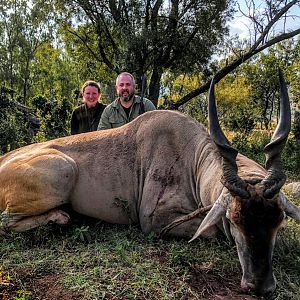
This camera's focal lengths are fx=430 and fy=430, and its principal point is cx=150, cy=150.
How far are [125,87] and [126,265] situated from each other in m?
4.01

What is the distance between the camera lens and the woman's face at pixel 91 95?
7934 mm

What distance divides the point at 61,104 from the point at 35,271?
8695mm

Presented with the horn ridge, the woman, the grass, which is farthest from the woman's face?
the horn ridge

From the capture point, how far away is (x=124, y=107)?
7320 millimetres

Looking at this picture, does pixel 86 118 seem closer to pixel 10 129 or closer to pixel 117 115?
pixel 117 115

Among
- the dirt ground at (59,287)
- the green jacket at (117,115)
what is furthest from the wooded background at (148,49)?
the dirt ground at (59,287)

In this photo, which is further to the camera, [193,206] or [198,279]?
[193,206]

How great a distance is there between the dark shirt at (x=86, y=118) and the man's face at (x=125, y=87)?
3.26ft

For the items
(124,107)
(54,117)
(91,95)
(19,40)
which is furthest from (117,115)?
(19,40)

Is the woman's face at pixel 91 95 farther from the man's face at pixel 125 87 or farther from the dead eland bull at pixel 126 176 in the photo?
the dead eland bull at pixel 126 176

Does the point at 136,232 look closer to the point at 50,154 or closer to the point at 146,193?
the point at 146,193

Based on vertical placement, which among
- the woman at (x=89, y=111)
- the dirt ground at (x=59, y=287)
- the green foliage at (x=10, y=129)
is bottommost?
the dirt ground at (x=59, y=287)

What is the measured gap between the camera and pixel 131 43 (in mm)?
14773

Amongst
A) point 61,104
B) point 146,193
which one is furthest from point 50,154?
point 61,104
